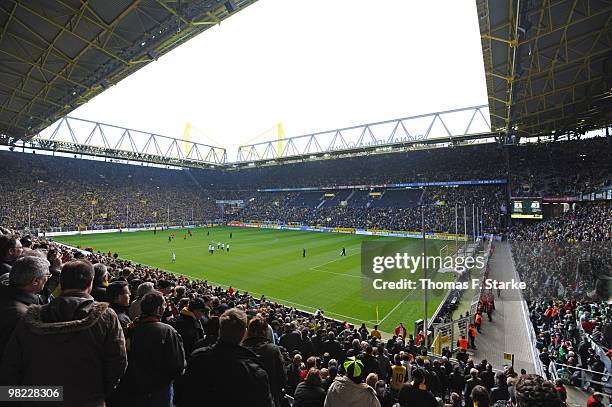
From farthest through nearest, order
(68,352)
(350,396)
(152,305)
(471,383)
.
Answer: (471,383)
(350,396)
(152,305)
(68,352)

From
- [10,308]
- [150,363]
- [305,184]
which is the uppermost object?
[305,184]

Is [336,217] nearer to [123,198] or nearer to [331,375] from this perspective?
[123,198]

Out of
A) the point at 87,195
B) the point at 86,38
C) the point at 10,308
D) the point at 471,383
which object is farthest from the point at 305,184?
the point at 10,308

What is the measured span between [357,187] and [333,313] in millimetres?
48807

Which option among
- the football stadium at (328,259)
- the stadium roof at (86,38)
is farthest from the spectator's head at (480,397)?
the stadium roof at (86,38)

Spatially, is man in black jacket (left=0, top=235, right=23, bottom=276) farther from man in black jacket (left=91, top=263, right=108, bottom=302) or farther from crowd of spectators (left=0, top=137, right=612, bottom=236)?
crowd of spectators (left=0, top=137, right=612, bottom=236)

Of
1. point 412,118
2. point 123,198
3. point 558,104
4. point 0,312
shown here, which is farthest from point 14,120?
point 412,118

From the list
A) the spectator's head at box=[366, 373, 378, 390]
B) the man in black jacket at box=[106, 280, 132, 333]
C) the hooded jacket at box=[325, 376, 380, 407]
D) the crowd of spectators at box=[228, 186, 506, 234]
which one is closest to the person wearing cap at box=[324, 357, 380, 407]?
the hooded jacket at box=[325, 376, 380, 407]

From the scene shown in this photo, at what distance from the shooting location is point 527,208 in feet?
123

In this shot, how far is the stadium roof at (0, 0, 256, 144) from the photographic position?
519 inches

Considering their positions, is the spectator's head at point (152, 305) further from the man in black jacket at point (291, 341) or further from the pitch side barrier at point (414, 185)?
the pitch side barrier at point (414, 185)

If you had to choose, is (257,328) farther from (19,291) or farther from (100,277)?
(100,277)

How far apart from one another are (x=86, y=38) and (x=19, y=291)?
17.3 metres

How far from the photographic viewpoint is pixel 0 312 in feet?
8.83
